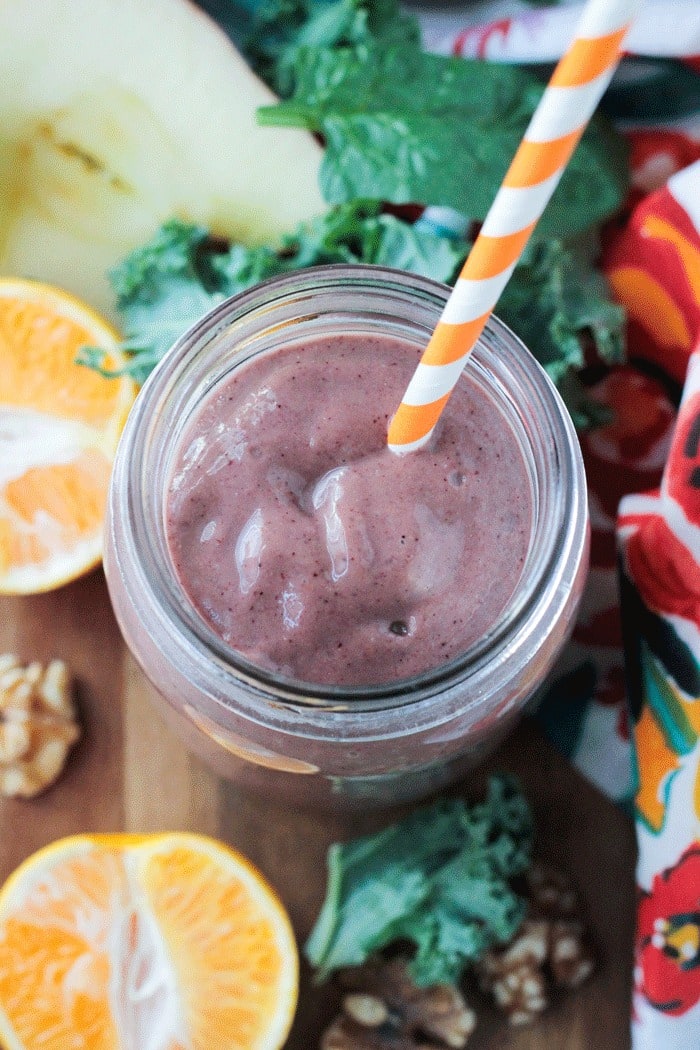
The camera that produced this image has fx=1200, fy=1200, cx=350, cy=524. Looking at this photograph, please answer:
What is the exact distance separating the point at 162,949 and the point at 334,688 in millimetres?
466

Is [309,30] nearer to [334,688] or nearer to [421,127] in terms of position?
[421,127]

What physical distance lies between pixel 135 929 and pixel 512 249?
73 cm

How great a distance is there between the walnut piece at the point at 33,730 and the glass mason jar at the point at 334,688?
0.24 metres

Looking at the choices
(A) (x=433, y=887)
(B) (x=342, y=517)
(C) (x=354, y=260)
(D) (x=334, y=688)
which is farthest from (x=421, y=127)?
(A) (x=433, y=887)

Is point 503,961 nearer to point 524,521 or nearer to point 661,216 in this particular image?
point 524,521

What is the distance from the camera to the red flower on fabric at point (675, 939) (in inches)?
41.9

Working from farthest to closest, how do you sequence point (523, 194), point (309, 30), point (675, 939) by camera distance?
point (309, 30) → point (675, 939) → point (523, 194)

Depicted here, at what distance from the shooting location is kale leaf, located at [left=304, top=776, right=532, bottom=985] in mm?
1097

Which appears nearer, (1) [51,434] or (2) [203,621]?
(2) [203,621]

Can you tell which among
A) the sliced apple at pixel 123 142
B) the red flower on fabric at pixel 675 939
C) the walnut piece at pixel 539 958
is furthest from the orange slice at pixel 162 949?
the sliced apple at pixel 123 142

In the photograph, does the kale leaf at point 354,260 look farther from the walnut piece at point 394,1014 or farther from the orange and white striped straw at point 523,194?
the walnut piece at point 394,1014

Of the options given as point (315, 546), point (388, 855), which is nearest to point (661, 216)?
point (315, 546)

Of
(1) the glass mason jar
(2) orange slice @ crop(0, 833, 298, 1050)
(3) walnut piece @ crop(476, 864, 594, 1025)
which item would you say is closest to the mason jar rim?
(1) the glass mason jar

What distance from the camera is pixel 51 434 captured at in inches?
45.8
